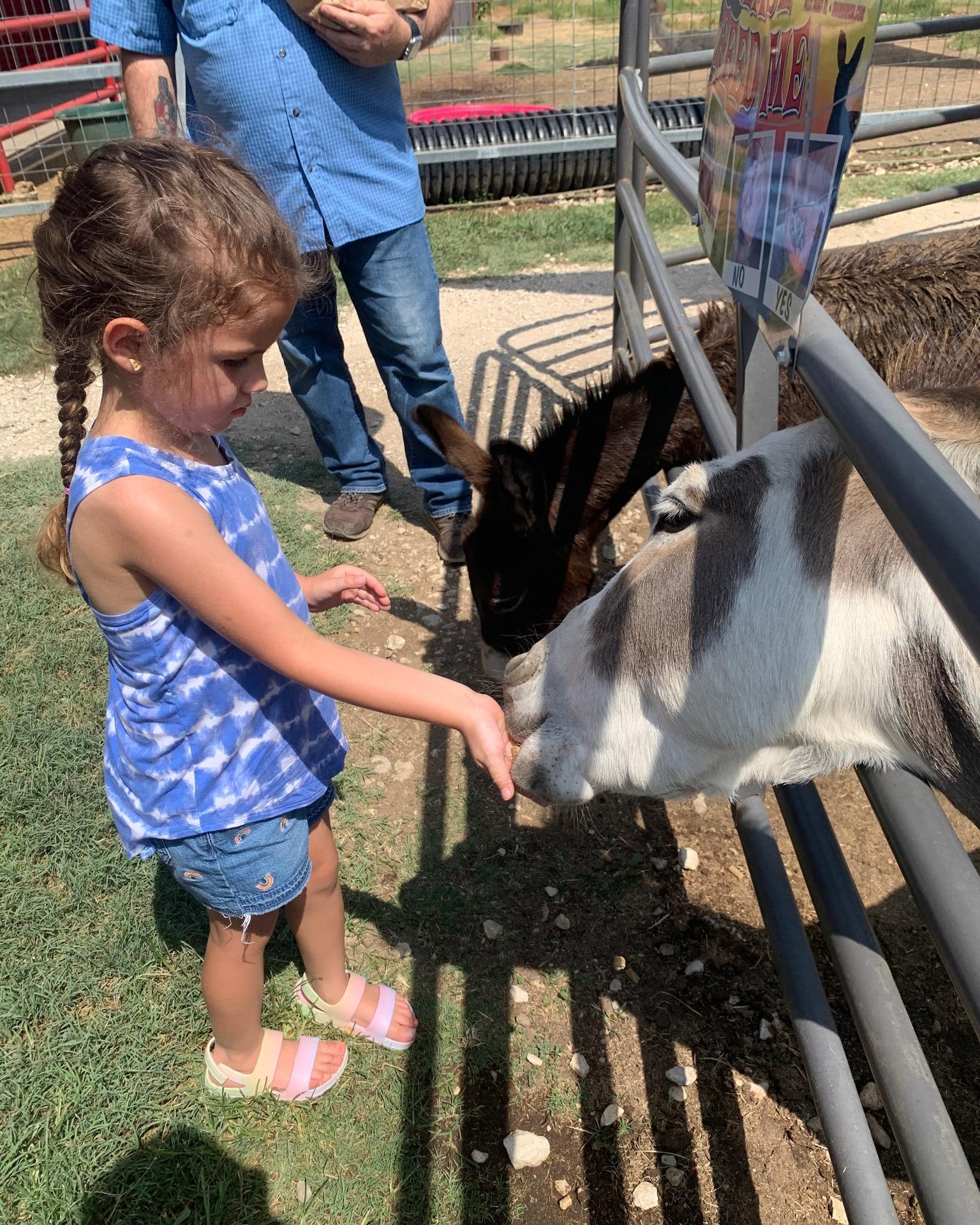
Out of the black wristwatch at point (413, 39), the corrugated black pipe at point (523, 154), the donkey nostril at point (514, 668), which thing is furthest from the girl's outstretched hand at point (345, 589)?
the corrugated black pipe at point (523, 154)

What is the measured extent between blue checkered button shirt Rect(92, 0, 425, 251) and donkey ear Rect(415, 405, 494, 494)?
2.41 ft

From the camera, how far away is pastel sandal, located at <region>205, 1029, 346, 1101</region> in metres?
2.08

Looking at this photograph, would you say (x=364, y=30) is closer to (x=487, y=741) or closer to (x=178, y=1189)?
(x=487, y=741)

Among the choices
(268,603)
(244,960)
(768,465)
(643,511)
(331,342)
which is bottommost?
(643,511)

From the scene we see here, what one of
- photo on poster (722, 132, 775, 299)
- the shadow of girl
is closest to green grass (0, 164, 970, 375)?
photo on poster (722, 132, 775, 299)

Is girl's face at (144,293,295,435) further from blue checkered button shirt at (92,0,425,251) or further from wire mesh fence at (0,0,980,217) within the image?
wire mesh fence at (0,0,980,217)

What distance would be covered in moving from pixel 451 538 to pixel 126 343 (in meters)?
2.55

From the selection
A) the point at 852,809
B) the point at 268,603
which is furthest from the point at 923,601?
the point at 852,809

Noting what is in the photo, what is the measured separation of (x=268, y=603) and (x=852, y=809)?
204 centimetres

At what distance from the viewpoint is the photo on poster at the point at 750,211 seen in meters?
1.23

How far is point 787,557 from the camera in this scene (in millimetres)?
1428

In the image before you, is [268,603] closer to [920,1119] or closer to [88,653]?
[920,1119]

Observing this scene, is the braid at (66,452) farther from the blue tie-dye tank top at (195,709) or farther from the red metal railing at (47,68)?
the red metal railing at (47,68)

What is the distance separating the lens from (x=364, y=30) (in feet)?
9.92
